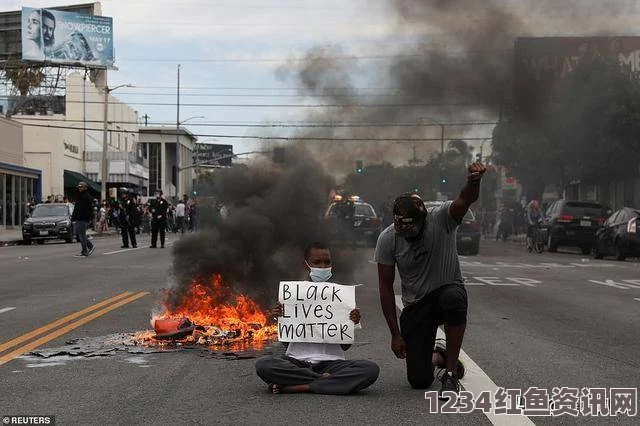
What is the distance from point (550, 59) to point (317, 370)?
28.3 meters

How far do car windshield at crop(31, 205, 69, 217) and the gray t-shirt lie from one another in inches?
1093

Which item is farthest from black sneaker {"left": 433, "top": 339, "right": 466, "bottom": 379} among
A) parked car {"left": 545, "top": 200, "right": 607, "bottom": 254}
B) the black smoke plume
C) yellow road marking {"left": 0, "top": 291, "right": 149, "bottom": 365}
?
parked car {"left": 545, "top": 200, "right": 607, "bottom": 254}

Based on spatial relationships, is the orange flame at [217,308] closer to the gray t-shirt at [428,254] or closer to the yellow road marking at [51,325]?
the yellow road marking at [51,325]

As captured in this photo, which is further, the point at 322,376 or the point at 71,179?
the point at 71,179

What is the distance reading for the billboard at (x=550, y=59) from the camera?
23.7 metres

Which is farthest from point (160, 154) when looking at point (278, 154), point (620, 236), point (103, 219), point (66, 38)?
point (278, 154)

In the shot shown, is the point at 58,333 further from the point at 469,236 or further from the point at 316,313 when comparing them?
Result: the point at 469,236

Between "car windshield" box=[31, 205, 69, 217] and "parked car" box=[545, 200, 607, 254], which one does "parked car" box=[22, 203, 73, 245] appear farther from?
"parked car" box=[545, 200, 607, 254]

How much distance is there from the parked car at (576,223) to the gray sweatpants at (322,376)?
71.7 ft

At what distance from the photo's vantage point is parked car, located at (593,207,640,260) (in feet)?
72.8

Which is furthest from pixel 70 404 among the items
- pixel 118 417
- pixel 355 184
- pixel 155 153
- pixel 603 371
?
pixel 155 153

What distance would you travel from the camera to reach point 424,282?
19.7 feet

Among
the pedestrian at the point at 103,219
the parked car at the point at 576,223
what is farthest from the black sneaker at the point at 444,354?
the pedestrian at the point at 103,219

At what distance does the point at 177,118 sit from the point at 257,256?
2318 inches
